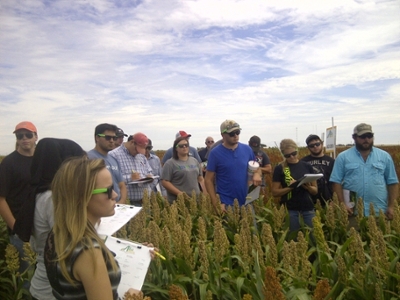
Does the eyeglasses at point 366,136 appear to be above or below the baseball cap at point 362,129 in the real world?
below

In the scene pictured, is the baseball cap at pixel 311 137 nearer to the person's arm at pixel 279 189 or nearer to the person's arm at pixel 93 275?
the person's arm at pixel 279 189

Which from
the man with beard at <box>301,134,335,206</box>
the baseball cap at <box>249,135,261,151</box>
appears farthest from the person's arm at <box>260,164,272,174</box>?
the man with beard at <box>301,134,335,206</box>

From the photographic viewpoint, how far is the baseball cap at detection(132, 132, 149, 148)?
610cm

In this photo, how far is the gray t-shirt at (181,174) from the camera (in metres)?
6.53

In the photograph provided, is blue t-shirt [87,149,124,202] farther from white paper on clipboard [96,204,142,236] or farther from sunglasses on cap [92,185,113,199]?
sunglasses on cap [92,185,113,199]

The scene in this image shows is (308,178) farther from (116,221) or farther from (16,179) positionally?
(16,179)

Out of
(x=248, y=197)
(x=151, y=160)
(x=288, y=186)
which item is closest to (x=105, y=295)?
A: (x=248, y=197)

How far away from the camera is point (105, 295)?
1967mm

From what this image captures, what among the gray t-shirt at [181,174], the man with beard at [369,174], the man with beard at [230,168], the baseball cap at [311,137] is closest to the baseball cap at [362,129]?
the man with beard at [369,174]

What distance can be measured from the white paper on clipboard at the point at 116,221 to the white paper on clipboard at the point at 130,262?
0.11 m

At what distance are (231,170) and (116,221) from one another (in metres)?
2.96

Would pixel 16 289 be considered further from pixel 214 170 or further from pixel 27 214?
pixel 214 170

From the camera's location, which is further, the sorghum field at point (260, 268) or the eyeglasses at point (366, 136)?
the eyeglasses at point (366, 136)

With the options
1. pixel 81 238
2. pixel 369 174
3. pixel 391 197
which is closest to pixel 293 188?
pixel 369 174
